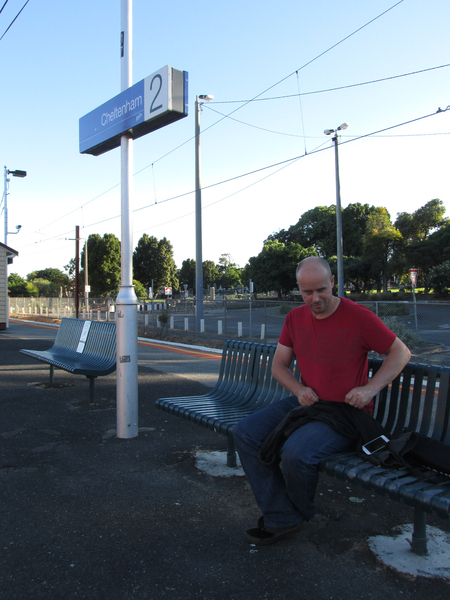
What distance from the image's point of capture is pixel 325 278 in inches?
112

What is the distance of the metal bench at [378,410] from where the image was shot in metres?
2.33

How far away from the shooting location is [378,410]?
10.8 ft

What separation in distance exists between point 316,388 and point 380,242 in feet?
154

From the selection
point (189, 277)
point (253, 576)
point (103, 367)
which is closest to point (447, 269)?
point (103, 367)

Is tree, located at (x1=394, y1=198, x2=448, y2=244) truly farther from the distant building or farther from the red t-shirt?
the red t-shirt

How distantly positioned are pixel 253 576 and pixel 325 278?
5.30ft

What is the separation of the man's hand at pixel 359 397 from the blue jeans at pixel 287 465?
20cm

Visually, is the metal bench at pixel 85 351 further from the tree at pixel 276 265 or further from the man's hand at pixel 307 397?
the tree at pixel 276 265

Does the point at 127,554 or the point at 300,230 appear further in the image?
the point at 300,230

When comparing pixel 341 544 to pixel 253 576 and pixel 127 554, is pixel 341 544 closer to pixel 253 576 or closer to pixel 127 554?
pixel 253 576

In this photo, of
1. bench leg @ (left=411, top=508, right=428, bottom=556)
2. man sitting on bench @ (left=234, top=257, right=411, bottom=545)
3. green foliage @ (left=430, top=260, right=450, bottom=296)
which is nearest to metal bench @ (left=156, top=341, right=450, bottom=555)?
bench leg @ (left=411, top=508, right=428, bottom=556)

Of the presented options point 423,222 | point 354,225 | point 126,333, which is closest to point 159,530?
point 126,333

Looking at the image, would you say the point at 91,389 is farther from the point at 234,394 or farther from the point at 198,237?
the point at 198,237

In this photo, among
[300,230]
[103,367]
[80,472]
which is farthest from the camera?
[300,230]
